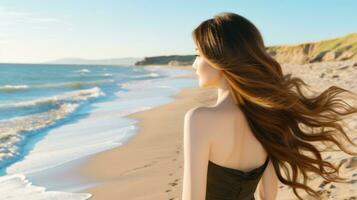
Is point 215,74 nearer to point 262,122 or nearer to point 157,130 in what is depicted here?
point 262,122

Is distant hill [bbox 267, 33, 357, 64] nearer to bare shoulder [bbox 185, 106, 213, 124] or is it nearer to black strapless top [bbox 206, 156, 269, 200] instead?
black strapless top [bbox 206, 156, 269, 200]

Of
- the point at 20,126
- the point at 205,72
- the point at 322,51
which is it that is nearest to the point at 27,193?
the point at 205,72

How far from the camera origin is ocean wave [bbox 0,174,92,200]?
5867 millimetres

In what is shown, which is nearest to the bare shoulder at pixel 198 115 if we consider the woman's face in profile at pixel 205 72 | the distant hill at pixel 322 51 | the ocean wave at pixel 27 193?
the woman's face in profile at pixel 205 72

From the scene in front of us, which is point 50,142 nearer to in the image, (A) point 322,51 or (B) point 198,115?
(B) point 198,115

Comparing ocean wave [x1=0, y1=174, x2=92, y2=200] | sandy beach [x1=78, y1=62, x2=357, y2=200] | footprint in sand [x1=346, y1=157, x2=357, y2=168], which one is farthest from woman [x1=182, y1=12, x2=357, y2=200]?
Answer: ocean wave [x1=0, y1=174, x2=92, y2=200]

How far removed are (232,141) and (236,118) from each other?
102mm


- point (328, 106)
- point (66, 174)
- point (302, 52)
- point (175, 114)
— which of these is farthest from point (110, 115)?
point (302, 52)

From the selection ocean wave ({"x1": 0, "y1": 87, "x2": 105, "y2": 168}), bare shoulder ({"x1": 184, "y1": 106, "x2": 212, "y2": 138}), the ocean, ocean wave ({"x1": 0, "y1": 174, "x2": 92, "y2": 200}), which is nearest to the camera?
bare shoulder ({"x1": 184, "y1": 106, "x2": 212, "y2": 138})

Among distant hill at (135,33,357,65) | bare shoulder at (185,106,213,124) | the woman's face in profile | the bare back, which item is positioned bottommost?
distant hill at (135,33,357,65)

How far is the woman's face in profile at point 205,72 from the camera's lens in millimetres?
1936

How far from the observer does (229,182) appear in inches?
79.4

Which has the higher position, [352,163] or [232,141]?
[232,141]

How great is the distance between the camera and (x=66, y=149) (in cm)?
888
